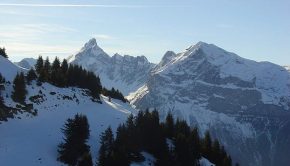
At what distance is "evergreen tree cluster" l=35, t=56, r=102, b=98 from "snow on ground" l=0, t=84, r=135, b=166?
102 inches

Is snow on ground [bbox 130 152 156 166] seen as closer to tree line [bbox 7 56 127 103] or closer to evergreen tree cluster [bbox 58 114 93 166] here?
evergreen tree cluster [bbox 58 114 93 166]

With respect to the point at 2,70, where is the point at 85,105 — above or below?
below

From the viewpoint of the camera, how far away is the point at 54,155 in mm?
77188

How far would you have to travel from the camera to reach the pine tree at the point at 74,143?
252 ft

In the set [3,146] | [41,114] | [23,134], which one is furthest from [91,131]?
[3,146]

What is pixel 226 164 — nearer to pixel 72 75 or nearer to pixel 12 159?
pixel 72 75

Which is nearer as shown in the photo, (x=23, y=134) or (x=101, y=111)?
(x=23, y=134)

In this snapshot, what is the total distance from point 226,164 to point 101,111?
1095 inches

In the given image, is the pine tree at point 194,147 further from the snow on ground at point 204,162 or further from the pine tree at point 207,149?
the pine tree at point 207,149

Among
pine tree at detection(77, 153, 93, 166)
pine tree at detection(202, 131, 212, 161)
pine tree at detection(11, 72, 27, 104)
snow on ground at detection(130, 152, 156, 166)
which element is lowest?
pine tree at detection(202, 131, 212, 161)

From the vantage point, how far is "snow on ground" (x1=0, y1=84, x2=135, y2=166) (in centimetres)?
7450

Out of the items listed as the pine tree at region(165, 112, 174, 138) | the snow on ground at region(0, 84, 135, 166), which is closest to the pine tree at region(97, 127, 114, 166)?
the snow on ground at region(0, 84, 135, 166)

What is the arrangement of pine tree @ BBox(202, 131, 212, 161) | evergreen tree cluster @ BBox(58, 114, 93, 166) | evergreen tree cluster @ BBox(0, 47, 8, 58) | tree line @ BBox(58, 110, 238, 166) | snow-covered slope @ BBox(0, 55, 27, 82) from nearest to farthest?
1. evergreen tree cluster @ BBox(58, 114, 93, 166)
2. tree line @ BBox(58, 110, 238, 166)
3. snow-covered slope @ BBox(0, 55, 27, 82)
4. pine tree @ BBox(202, 131, 212, 161)
5. evergreen tree cluster @ BBox(0, 47, 8, 58)

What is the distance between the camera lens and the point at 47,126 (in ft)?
288
